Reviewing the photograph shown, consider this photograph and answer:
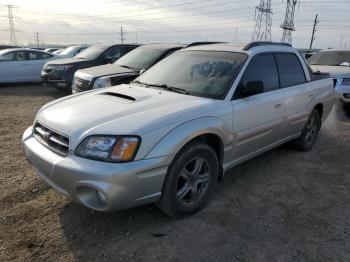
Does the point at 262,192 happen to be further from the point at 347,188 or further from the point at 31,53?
the point at 31,53

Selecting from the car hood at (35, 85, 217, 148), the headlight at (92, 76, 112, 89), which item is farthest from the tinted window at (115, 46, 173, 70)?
the car hood at (35, 85, 217, 148)

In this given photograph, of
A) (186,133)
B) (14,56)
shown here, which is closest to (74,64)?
(14,56)

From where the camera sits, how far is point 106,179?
2814 millimetres

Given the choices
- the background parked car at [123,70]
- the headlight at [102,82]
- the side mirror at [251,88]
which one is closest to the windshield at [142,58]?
the background parked car at [123,70]

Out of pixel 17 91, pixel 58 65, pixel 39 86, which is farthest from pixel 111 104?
pixel 39 86

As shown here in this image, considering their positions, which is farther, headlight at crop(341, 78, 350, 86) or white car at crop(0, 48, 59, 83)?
white car at crop(0, 48, 59, 83)

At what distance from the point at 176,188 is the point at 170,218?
39 centimetres

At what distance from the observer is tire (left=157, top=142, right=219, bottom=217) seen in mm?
3232

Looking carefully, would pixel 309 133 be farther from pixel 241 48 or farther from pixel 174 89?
pixel 174 89

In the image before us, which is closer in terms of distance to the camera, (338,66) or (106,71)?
(106,71)

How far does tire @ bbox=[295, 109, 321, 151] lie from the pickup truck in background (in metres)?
0.53

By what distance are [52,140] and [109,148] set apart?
68cm

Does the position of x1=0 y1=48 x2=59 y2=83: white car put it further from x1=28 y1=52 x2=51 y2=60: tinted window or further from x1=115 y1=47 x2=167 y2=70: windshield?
x1=115 y1=47 x2=167 y2=70: windshield

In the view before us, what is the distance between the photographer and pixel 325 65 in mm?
10195
